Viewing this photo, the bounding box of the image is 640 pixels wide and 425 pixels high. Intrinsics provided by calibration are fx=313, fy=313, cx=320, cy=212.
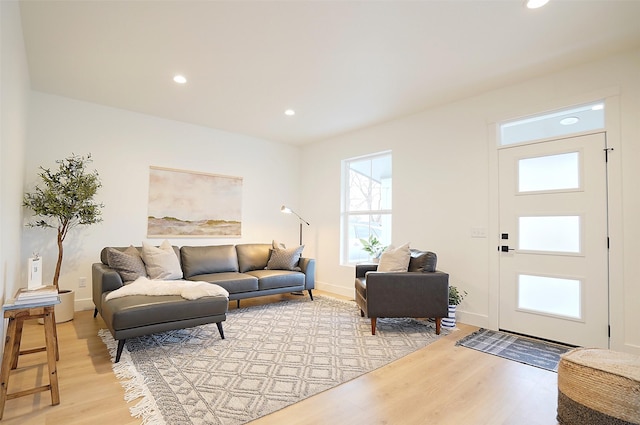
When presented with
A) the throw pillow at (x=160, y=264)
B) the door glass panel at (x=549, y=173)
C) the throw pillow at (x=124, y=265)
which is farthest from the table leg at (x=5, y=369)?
the door glass panel at (x=549, y=173)

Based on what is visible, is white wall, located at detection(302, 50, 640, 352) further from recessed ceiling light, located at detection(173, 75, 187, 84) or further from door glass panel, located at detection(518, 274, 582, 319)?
recessed ceiling light, located at detection(173, 75, 187, 84)

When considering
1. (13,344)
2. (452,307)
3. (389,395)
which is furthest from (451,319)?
(13,344)

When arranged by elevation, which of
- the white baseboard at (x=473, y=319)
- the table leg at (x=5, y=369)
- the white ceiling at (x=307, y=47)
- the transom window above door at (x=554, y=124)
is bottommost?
the white baseboard at (x=473, y=319)

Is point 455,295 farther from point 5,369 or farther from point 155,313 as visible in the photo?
point 5,369

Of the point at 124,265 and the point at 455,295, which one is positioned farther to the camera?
the point at 455,295

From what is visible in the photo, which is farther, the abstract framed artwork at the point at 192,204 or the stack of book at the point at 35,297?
the abstract framed artwork at the point at 192,204

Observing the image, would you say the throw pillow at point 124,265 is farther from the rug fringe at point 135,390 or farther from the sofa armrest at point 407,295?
the sofa armrest at point 407,295

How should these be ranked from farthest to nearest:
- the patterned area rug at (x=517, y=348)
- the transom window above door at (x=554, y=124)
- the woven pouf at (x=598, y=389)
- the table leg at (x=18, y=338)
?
the transom window above door at (x=554, y=124) → the patterned area rug at (x=517, y=348) → the table leg at (x=18, y=338) → the woven pouf at (x=598, y=389)

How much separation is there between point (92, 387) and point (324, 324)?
6.94ft

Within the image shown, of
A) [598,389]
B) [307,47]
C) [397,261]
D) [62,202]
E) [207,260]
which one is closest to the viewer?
[598,389]

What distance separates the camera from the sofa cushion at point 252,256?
15.2 ft

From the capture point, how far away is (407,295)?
317cm

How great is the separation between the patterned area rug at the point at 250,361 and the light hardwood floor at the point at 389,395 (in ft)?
0.33

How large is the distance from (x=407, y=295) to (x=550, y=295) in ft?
4.63
